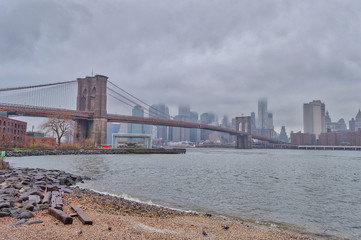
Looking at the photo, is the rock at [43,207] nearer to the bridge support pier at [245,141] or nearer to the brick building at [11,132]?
the brick building at [11,132]

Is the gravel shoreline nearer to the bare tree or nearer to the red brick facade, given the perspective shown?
the bare tree

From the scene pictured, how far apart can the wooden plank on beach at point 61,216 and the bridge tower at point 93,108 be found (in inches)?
2752

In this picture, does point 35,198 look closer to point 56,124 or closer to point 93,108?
point 56,124

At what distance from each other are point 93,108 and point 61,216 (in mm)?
80634

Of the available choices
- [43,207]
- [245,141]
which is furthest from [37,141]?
[245,141]

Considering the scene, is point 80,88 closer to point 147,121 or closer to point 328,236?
point 147,121

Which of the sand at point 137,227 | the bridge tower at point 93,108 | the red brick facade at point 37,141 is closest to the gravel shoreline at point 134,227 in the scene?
the sand at point 137,227

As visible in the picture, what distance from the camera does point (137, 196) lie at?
14.1m

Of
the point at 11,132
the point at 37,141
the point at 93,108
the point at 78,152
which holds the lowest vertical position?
the point at 78,152

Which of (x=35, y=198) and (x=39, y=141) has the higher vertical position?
(x=39, y=141)

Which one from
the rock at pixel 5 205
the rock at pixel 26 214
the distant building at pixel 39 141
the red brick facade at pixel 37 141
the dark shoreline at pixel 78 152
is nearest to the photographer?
the rock at pixel 26 214

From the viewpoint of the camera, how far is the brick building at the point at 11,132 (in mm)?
56119

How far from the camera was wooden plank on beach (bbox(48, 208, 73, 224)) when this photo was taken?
682 cm

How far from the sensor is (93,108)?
274 ft
